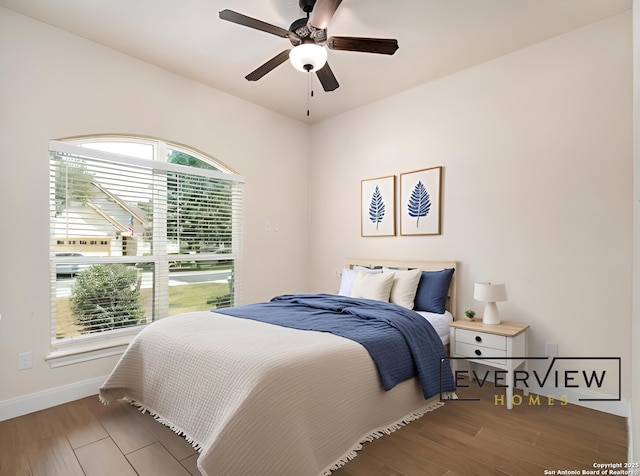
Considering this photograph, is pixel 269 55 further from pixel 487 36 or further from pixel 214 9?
pixel 487 36

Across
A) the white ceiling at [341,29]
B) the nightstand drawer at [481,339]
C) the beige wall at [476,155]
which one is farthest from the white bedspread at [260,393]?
the white ceiling at [341,29]

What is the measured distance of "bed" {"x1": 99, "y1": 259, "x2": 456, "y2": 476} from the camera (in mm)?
1609

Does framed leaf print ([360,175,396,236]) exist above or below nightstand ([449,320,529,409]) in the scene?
above

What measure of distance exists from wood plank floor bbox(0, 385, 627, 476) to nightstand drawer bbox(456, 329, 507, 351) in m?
0.44

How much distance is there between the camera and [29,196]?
265 cm

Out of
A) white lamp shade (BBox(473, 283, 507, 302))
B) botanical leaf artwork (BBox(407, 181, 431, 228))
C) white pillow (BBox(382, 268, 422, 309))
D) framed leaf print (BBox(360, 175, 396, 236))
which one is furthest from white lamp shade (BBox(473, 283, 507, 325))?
framed leaf print (BBox(360, 175, 396, 236))

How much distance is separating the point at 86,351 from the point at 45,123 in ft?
5.90

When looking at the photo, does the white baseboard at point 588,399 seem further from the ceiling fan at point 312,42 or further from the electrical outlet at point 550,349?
the ceiling fan at point 312,42

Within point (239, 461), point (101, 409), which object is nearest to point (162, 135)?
point (101, 409)

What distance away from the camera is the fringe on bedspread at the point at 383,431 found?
73.8 inches

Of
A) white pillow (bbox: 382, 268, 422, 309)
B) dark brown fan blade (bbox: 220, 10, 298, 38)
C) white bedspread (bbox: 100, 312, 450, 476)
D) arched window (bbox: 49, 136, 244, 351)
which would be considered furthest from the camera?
white pillow (bbox: 382, 268, 422, 309)

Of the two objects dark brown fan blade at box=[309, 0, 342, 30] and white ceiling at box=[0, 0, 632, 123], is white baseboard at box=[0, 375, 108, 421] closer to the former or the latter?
white ceiling at box=[0, 0, 632, 123]

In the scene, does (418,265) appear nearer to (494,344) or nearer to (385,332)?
(494,344)

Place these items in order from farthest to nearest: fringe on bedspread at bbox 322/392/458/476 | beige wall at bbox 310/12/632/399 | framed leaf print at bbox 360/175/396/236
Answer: framed leaf print at bbox 360/175/396/236 < beige wall at bbox 310/12/632/399 < fringe on bedspread at bbox 322/392/458/476
